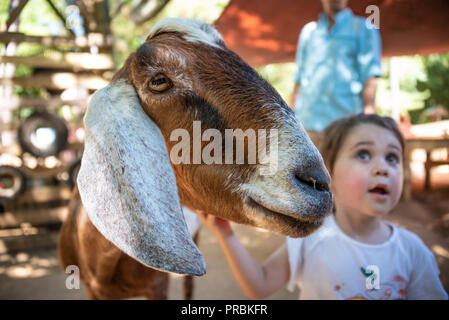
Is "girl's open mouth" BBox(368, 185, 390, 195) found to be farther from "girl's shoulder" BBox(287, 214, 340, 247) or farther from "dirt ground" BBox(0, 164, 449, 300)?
"dirt ground" BBox(0, 164, 449, 300)

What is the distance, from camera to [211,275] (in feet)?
13.2

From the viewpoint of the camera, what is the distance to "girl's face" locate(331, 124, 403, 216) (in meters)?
1.60

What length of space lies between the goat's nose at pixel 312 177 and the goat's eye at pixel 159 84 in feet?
2.01

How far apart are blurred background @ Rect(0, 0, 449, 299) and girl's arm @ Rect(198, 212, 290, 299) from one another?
1.81m

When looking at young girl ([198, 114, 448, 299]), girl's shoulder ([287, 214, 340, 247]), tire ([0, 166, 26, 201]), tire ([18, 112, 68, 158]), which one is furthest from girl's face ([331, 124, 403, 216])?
tire ([0, 166, 26, 201])

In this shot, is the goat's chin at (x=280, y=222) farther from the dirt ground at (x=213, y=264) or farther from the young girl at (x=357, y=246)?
the dirt ground at (x=213, y=264)

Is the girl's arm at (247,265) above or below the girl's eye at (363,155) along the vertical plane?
below

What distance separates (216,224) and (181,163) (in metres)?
0.45

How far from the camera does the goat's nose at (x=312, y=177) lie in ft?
3.29

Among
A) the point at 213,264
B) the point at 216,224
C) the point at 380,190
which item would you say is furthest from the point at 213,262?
the point at 380,190

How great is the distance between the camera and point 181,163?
122 cm

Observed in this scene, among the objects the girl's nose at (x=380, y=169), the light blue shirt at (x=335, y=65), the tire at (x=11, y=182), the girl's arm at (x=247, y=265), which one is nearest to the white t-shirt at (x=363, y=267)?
the girl's arm at (x=247, y=265)

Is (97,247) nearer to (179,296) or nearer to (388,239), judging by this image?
(388,239)

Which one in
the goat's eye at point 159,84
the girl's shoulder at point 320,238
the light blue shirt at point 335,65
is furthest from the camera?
the light blue shirt at point 335,65
